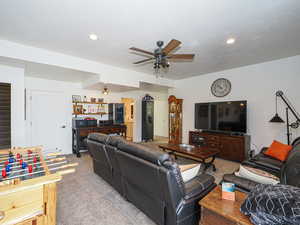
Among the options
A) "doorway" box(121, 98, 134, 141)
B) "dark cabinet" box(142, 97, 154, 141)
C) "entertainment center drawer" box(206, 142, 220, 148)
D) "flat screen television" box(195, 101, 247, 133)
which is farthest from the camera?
"dark cabinet" box(142, 97, 154, 141)

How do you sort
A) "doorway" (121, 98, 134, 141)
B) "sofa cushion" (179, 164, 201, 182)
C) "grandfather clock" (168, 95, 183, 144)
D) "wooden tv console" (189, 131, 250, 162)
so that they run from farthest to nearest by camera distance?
1. "doorway" (121, 98, 134, 141)
2. "grandfather clock" (168, 95, 183, 144)
3. "wooden tv console" (189, 131, 250, 162)
4. "sofa cushion" (179, 164, 201, 182)

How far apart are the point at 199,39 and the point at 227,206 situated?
103 inches

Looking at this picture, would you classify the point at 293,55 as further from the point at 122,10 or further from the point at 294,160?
the point at 122,10

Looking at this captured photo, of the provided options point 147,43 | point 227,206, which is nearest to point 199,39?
point 147,43

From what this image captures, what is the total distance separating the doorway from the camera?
19.4 ft

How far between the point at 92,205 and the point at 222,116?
3997mm

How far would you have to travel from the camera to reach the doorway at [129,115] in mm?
5902

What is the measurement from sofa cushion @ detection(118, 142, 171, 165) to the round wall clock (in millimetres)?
3958

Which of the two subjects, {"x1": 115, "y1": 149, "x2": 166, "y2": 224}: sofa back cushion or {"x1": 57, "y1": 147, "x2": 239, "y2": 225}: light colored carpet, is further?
{"x1": 57, "y1": 147, "x2": 239, "y2": 225}: light colored carpet

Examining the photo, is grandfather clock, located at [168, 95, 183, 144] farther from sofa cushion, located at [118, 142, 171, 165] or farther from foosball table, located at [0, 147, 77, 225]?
foosball table, located at [0, 147, 77, 225]

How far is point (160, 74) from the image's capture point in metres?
4.97

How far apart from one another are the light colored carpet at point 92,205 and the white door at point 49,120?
2.05 m

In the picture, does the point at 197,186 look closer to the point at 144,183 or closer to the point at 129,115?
the point at 144,183

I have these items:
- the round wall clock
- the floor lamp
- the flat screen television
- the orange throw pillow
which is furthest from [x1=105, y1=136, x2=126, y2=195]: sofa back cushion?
the round wall clock
